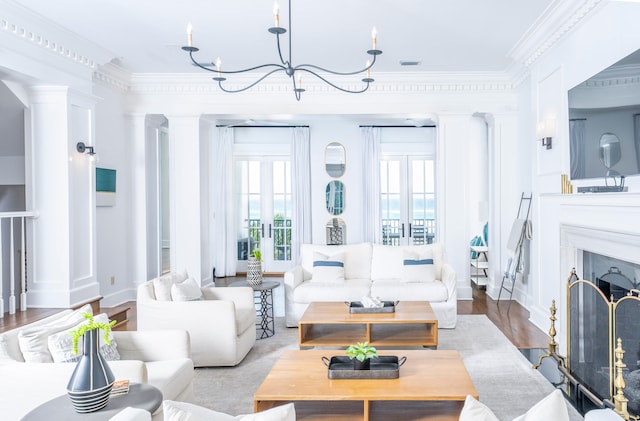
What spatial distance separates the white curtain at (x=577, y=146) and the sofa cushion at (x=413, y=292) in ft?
5.75

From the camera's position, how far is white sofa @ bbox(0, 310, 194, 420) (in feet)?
7.72

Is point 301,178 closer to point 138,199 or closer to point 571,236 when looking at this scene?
point 138,199

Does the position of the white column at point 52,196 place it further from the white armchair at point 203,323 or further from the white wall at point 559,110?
the white wall at point 559,110

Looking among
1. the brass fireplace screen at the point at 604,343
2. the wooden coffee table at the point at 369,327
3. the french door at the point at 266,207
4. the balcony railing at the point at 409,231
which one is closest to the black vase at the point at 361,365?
the wooden coffee table at the point at 369,327

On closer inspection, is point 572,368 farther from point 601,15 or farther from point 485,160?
point 485,160

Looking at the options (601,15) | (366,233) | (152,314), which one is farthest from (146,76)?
(601,15)

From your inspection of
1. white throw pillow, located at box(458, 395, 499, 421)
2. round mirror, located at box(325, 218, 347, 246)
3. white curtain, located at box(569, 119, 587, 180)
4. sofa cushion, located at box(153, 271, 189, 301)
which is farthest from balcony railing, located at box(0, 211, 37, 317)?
white curtain, located at box(569, 119, 587, 180)

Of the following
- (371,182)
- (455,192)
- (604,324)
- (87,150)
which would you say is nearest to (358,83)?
(455,192)

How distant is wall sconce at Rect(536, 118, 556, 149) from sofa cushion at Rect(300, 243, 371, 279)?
2.26 m

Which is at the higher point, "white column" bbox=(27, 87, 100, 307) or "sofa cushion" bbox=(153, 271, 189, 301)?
"white column" bbox=(27, 87, 100, 307)

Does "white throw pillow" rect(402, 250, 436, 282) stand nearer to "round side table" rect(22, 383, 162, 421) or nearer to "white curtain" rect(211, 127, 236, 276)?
"round side table" rect(22, 383, 162, 421)

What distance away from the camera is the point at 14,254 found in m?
5.50

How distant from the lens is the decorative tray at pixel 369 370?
8.81ft

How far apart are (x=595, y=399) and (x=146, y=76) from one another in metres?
6.12
